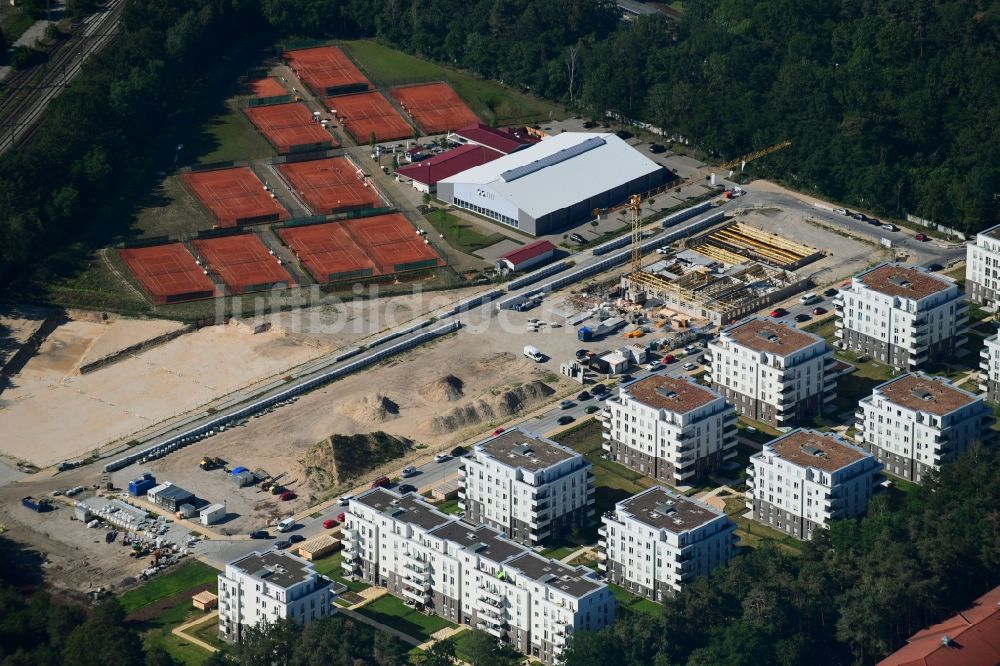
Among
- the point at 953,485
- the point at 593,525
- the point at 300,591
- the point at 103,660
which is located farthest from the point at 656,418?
the point at 103,660

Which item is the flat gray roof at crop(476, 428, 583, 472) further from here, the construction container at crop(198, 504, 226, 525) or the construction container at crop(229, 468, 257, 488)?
the construction container at crop(198, 504, 226, 525)

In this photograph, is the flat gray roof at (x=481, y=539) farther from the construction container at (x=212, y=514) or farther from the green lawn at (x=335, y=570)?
the construction container at (x=212, y=514)

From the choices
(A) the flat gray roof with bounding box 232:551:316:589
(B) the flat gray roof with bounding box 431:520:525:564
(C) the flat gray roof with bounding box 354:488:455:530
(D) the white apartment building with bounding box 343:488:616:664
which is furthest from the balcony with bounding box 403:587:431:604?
(A) the flat gray roof with bounding box 232:551:316:589

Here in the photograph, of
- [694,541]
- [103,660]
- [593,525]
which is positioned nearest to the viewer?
[103,660]

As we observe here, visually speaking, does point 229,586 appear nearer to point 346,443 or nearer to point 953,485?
point 346,443

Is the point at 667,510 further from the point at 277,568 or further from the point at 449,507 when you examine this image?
the point at 277,568

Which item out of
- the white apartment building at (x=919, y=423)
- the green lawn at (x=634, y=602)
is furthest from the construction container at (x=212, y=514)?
the white apartment building at (x=919, y=423)
